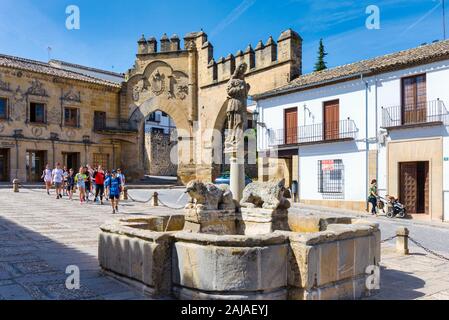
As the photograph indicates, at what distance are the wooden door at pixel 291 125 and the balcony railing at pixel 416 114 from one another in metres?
4.46

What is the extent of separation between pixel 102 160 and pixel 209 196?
Answer: 23504 millimetres

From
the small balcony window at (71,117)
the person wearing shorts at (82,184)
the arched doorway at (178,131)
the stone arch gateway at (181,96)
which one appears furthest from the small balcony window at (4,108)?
the person wearing shorts at (82,184)

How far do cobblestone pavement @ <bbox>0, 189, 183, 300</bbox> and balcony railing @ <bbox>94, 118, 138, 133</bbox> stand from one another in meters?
15.4

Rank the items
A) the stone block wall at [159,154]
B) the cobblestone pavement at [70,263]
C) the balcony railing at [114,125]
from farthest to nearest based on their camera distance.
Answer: the stone block wall at [159,154] < the balcony railing at [114,125] < the cobblestone pavement at [70,263]

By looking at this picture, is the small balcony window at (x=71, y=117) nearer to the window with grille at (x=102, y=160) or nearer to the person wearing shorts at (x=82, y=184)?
the window with grille at (x=102, y=160)

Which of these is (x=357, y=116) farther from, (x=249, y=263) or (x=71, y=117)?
(x=71, y=117)

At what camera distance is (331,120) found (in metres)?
17.9

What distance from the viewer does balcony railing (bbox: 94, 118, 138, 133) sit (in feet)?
90.4

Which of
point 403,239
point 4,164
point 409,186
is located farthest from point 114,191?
point 4,164

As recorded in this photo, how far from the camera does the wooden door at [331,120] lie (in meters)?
17.6

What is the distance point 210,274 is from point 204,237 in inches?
13.6
